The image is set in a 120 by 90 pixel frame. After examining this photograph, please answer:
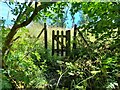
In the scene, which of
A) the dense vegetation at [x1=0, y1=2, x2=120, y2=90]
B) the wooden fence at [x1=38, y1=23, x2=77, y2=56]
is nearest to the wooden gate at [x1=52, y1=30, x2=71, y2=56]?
the wooden fence at [x1=38, y1=23, x2=77, y2=56]

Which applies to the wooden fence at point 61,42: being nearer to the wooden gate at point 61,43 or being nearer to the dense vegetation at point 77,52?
the wooden gate at point 61,43

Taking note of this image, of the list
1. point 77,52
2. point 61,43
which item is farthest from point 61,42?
point 77,52

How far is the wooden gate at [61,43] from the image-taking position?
218 centimetres

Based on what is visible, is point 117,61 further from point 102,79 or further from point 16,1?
point 16,1

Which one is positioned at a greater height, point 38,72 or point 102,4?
point 102,4

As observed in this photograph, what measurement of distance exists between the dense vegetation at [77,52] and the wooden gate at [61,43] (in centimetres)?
26

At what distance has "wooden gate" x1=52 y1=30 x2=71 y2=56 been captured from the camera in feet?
7.16

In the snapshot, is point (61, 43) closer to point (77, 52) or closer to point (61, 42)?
point (61, 42)

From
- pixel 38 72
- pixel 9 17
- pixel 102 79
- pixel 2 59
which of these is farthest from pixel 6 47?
pixel 102 79

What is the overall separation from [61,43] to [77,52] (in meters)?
0.48

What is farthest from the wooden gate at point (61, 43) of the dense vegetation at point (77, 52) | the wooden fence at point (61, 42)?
the dense vegetation at point (77, 52)

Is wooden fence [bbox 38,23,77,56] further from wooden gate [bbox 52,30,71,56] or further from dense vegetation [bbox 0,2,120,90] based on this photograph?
dense vegetation [bbox 0,2,120,90]

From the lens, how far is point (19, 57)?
180 cm

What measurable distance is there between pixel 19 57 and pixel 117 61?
0.61 metres
